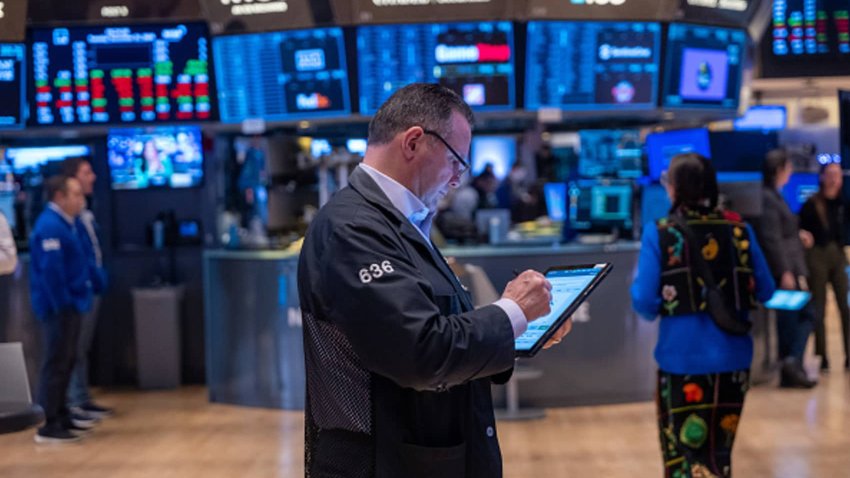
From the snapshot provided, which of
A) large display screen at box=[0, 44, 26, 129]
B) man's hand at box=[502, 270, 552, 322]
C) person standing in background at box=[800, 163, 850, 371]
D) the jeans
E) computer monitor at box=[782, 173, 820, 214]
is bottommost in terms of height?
the jeans

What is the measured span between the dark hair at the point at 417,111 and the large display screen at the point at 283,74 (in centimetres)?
506

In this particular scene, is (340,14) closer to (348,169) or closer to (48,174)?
(348,169)

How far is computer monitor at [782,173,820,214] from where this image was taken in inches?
363

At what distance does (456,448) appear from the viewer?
2098 millimetres

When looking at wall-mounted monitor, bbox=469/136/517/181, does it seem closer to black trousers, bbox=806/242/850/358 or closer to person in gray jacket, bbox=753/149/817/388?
black trousers, bbox=806/242/850/358

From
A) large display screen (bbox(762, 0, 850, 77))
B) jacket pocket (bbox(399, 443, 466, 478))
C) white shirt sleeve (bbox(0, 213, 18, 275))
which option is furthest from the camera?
large display screen (bbox(762, 0, 850, 77))

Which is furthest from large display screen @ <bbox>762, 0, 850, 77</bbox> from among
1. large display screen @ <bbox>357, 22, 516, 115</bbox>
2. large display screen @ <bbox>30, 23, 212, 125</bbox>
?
large display screen @ <bbox>30, 23, 212, 125</bbox>

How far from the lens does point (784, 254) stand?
7332 millimetres

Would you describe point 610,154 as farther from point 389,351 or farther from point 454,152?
point 389,351

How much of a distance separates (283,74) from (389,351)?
5539mm

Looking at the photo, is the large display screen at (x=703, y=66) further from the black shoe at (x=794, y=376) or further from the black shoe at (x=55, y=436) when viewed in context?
the black shoe at (x=55, y=436)

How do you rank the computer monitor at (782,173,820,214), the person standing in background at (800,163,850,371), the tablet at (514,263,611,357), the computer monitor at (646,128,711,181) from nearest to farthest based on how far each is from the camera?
the tablet at (514,263,611,357)
the computer monitor at (646,128,711,181)
the person standing in background at (800,163,850,371)
the computer monitor at (782,173,820,214)

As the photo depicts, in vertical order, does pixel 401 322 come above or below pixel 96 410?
above

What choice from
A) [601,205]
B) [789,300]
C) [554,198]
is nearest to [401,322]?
[789,300]
